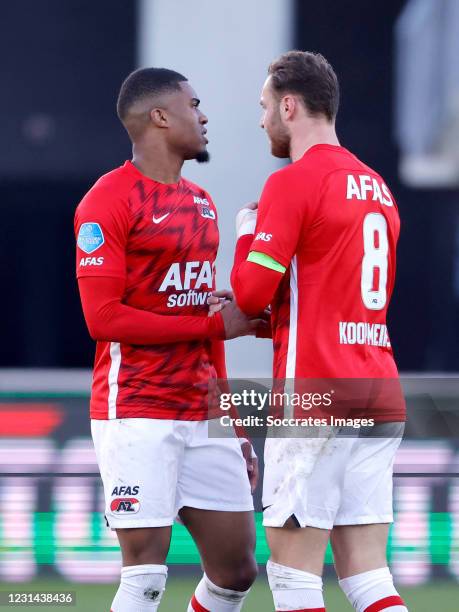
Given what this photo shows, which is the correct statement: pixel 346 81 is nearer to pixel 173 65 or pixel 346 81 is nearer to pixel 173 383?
pixel 173 65

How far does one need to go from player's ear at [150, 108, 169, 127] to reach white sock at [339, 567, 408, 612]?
1.24 meters

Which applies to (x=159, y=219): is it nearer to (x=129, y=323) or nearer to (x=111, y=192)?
(x=111, y=192)

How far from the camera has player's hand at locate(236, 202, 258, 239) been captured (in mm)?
2926

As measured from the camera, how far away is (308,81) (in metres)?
2.90

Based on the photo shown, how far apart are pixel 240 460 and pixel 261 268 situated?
66cm

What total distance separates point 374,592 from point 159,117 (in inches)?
51.5

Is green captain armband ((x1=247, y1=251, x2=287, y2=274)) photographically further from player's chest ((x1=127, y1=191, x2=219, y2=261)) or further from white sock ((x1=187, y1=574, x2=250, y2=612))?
white sock ((x1=187, y1=574, x2=250, y2=612))

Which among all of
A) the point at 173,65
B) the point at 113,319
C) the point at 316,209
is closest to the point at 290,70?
the point at 316,209

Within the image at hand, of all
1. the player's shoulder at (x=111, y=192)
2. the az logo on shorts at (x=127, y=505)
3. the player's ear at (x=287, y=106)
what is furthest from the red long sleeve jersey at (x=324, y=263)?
A: the az logo on shorts at (x=127, y=505)

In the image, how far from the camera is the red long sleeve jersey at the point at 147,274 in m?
3.00

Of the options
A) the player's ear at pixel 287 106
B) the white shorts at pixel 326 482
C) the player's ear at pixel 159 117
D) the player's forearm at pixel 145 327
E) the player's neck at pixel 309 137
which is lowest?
the white shorts at pixel 326 482

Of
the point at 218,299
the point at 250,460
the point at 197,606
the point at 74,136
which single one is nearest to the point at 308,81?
the point at 218,299

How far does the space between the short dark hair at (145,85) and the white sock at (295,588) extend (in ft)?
4.09

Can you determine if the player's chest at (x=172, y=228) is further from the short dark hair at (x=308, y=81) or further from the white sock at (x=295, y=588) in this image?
the white sock at (x=295, y=588)
